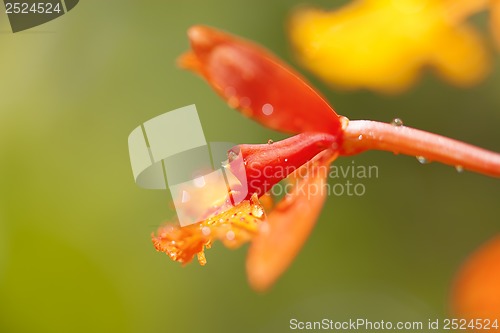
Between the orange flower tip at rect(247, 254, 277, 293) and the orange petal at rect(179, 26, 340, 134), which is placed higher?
the orange petal at rect(179, 26, 340, 134)

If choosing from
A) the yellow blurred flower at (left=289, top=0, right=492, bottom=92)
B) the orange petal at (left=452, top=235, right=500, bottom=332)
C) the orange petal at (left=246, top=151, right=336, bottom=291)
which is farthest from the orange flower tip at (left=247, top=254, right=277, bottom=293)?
the yellow blurred flower at (left=289, top=0, right=492, bottom=92)

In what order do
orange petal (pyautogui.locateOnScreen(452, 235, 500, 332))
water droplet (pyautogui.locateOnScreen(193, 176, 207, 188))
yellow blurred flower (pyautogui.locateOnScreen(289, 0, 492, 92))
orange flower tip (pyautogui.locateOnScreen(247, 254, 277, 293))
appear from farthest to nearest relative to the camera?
1. yellow blurred flower (pyautogui.locateOnScreen(289, 0, 492, 92))
2. orange petal (pyautogui.locateOnScreen(452, 235, 500, 332))
3. water droplet (pyautogui.locateOnScreen(193, 176, 207, 188))
4. orange flower tip (pyautogui.locateOnScreen(247, 254, 277, 293))

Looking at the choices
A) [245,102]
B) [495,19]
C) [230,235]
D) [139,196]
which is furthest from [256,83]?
[495,19]

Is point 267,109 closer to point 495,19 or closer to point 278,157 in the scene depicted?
point 278,157

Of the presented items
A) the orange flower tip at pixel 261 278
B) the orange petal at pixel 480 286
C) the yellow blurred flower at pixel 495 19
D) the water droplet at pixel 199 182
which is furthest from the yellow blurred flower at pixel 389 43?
the orange flower tip at pixel 261 278

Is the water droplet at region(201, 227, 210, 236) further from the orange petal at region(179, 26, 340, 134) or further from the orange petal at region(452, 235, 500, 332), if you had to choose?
the orange petal at region(452, 235, 500, 332)

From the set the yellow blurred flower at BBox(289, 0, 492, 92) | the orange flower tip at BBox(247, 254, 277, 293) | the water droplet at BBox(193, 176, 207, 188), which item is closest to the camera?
the orange flower tip at BBox(247, 254, 277, 293)

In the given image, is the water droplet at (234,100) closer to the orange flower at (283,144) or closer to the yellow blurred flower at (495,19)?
the orange flower at (283,144)

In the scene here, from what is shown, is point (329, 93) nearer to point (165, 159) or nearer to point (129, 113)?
point (129, 113)
